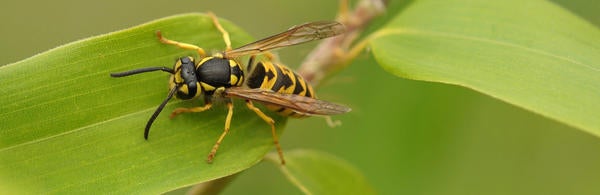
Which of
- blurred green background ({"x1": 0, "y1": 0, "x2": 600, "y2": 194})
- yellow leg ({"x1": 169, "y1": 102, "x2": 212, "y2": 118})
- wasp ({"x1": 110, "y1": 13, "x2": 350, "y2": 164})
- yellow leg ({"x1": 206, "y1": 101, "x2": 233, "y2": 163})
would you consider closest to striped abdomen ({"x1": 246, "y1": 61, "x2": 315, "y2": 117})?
wasp ({"x1": 110, "y1": 13, "x2": 350, "y2": 164})

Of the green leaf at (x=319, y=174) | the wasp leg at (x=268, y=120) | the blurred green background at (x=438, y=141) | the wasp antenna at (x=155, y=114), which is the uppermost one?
the wasp antenna at (x=155, y=114)

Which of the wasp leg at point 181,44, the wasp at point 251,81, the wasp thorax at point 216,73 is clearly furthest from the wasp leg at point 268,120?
the wasp leg at point 181,44

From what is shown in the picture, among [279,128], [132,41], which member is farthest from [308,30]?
[132,41]

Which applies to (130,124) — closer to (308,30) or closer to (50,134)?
(50,134)

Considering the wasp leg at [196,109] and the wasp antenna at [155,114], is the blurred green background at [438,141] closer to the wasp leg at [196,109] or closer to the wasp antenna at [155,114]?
the wasp leg at [196,109]

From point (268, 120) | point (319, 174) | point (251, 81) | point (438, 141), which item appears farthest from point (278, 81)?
point (438, 141)

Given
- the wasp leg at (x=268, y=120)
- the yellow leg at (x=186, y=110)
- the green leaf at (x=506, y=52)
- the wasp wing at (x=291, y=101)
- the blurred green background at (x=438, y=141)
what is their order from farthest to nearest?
the blurred green background at (x=438, y=141), the wasp wing at (x=291, y=101), the wasp leg at (x=268, y=120), the yellow leg at (x=186, y=110), the green leaf at (x=506, y=52)

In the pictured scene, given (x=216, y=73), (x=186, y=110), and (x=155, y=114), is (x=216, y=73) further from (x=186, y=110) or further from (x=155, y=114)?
(x=155, y=114)

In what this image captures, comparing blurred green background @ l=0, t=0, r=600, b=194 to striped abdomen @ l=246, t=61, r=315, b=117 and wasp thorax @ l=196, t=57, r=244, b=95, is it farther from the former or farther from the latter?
wasp thorax @ l=196, t=57, r=244, b=95
